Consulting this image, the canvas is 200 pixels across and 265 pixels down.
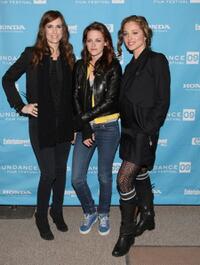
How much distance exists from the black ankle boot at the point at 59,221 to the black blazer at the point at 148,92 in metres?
1.07

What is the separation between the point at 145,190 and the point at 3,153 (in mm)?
1344

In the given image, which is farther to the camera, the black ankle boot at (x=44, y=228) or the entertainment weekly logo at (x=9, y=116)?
the entertainment weekly logo at (x=9, y=116)

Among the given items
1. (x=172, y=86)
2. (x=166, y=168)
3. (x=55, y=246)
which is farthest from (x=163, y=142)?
(x=55, y=246)

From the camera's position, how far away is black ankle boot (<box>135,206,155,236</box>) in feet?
9.93

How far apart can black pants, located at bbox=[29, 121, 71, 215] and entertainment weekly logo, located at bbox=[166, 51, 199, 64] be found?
1.17 meters

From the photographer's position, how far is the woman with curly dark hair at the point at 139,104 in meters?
2.49

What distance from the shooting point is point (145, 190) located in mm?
3020

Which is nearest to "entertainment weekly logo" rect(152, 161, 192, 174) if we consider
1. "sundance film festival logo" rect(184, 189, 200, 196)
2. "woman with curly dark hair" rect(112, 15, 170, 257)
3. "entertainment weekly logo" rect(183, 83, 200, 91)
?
"sundance film festival logo" rect(184, 189, 200, 196)

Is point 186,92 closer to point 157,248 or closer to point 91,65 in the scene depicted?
point 91,65

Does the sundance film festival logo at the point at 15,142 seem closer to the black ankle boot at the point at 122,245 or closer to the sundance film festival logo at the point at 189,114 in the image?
the black ankle boot at the point at 122,245

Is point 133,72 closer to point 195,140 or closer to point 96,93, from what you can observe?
point 96,93

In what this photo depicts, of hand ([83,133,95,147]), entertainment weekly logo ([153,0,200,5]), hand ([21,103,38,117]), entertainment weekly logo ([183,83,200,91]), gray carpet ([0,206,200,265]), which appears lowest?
gray carpet ([0,206,200,265])

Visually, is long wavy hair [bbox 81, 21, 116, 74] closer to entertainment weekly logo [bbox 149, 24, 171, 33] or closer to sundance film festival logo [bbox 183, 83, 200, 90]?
entertainment weekly logo [bbox 149, 24, 171, 33]

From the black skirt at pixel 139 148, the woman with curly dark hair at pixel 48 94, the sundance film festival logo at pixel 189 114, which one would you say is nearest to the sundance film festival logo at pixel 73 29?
the woman with curly dark hair at pixel 48 94
